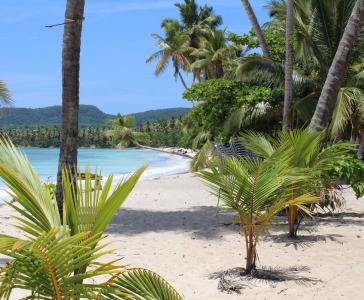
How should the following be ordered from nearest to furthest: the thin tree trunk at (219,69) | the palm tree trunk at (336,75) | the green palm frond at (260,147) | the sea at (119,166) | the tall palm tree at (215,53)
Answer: the green palm frond at (260,147), the palm tree trunk at (336,75), the tall palm tree at (215,53), the thin tree trunk at (219,69), the sea at (119,166)

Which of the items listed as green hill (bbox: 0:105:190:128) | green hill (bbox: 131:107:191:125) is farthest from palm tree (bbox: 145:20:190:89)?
green hill (bbox: 131:107:191:125)

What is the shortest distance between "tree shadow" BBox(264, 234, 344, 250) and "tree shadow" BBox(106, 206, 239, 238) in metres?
0.92

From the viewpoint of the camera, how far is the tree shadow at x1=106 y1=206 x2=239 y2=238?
810 cm

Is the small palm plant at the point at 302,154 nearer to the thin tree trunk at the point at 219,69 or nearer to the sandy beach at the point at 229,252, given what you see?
the sandy beach at the point at 229,252

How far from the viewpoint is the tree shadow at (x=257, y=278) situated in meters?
4.91

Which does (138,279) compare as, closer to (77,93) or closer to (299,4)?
(77,93)

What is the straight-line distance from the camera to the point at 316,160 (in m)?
6.59

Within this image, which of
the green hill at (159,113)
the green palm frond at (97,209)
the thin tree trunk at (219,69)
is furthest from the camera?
the green hill at (159,113)

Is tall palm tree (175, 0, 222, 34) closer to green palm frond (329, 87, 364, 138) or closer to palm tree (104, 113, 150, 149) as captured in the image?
palm tree (104, 113, 150, 149)

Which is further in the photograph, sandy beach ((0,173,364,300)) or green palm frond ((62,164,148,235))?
sandy beach ((0,173,364,300))

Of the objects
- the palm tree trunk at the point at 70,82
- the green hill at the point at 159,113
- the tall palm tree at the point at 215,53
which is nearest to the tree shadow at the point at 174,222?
the palm tree trunk at the point at 70,82

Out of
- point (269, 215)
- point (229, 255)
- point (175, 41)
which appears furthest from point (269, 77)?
point (175, 41)

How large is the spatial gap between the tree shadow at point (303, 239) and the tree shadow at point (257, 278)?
1.19m

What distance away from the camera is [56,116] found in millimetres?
171500
